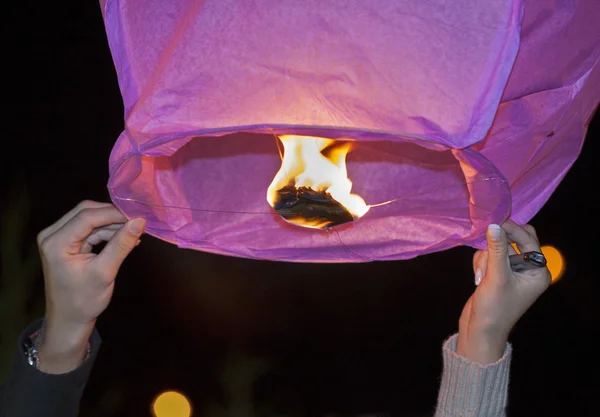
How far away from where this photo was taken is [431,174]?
87 cm

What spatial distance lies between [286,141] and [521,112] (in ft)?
0.78

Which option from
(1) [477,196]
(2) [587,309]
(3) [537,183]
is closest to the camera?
(1) [477,196]

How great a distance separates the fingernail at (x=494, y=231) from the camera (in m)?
0.72

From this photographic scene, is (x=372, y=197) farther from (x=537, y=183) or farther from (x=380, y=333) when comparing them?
(x=380, y=333)

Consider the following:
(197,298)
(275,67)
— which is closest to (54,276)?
(275,67)

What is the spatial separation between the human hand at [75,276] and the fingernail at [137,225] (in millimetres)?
94

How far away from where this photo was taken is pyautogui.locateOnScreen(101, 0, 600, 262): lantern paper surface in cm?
54

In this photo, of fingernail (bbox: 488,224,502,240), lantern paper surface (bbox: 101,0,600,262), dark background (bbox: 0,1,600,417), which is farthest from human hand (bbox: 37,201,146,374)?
dark background (bbox: 0,1,600,417)

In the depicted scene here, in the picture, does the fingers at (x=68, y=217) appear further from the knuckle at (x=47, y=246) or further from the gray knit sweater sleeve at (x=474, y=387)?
the gray knit sweater sleeve at (x=474, y=387)

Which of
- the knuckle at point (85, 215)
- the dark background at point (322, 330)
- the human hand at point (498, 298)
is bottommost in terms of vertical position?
the dark background at point (322, 330)

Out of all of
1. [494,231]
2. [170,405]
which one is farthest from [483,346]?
[170,405]

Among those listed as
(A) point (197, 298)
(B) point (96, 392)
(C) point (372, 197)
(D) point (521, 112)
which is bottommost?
(B) point (96, 392)

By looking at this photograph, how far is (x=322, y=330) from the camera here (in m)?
2.82

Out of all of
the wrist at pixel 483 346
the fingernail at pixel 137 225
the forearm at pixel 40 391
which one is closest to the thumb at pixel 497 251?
the wrist at pixel 483 346
